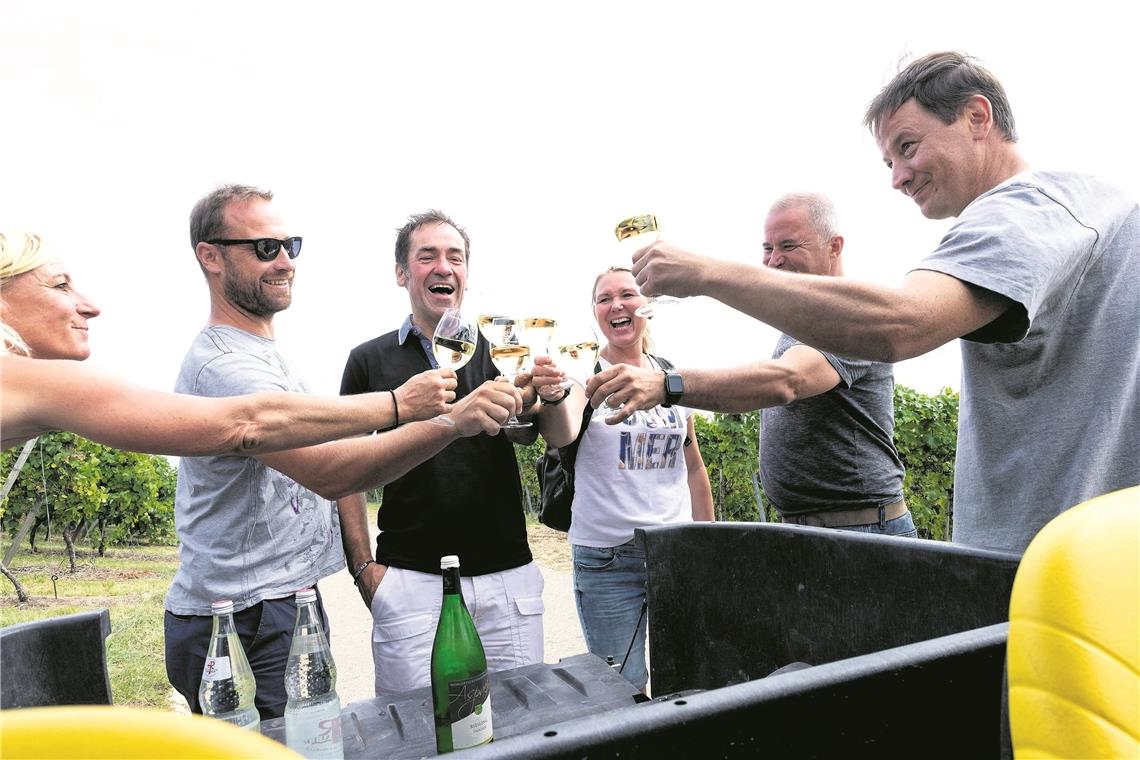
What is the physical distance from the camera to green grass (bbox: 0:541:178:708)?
6141mm

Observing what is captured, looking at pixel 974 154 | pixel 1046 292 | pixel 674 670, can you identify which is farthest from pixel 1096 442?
pixel 674 670

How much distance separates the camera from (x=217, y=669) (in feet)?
5.69

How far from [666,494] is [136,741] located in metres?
3.10

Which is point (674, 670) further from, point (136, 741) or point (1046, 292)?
point (136, 741)

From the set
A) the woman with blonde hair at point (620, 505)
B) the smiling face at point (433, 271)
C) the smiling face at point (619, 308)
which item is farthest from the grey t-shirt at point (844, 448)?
the smiling face at point (433, 271)

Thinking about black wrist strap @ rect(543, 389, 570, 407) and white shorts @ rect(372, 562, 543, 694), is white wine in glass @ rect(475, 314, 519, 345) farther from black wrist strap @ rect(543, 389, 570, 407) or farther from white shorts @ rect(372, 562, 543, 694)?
white shorts @ rect(372, 562, 543, 694)

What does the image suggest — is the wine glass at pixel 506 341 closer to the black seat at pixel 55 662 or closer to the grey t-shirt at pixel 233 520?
the grey t-shirt at pixel 233 520

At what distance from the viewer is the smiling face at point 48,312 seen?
189 centimetres

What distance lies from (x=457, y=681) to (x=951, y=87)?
2030mm

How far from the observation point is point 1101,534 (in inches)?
30.1

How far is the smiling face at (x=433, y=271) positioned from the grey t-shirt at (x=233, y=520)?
3.19ft

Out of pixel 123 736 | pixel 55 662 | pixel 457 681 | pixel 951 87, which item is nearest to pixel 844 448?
pixel 951 87

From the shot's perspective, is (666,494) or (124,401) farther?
(666,494)

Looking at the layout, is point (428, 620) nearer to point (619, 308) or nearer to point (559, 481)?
point (559, 481)
